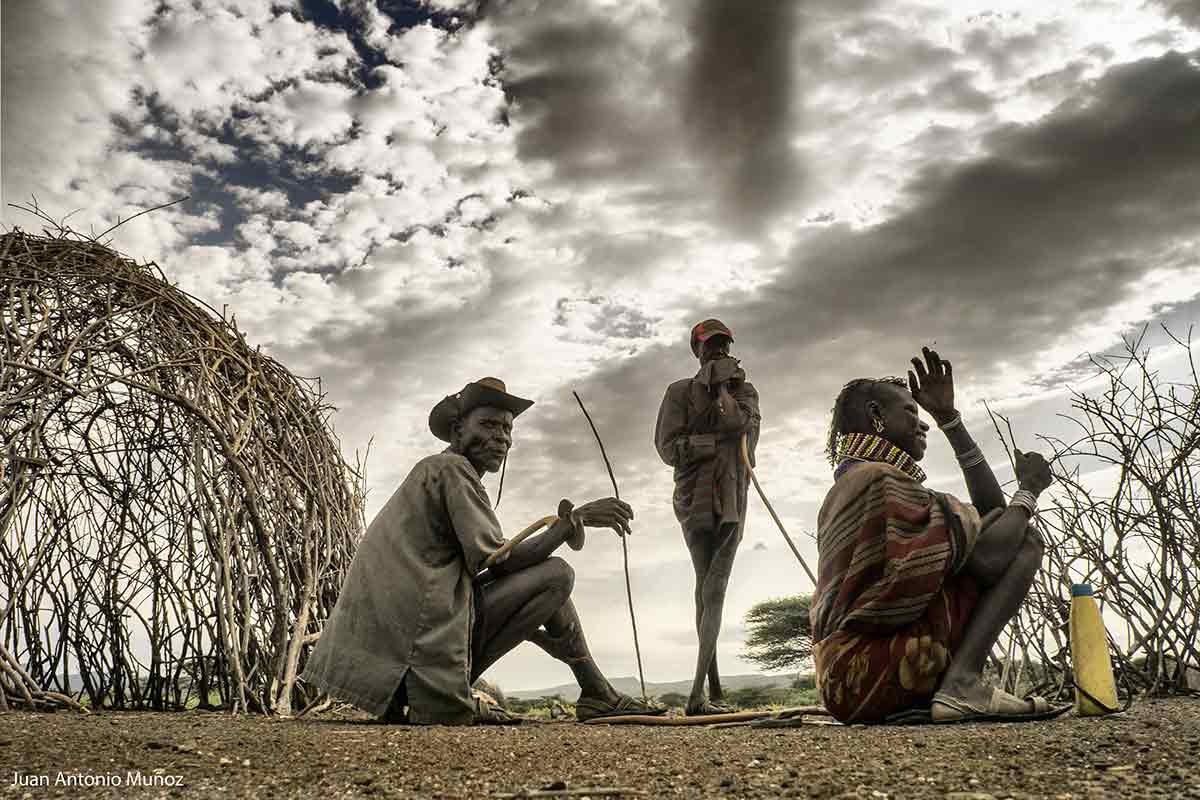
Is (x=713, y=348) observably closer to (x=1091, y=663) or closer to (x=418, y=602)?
(x=418, y=602)

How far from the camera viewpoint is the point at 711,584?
5.41 metres

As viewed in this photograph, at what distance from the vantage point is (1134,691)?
482 cm

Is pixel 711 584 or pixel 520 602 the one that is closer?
pixel 520 602

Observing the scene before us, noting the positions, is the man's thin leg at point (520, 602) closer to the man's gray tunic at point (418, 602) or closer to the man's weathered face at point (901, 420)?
the man's gray tunic at point (418, 602)

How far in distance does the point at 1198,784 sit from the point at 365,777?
217 centimetres

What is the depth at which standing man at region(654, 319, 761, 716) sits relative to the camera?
5430 mm

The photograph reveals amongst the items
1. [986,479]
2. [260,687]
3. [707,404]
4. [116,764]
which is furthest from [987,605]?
[260,687]

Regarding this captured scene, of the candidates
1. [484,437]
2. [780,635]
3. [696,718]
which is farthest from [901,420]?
[780,635]

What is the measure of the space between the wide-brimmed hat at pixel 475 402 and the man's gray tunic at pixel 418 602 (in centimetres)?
30

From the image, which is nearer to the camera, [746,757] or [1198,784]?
[1198,784]

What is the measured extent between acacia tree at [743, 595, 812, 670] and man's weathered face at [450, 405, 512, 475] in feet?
35.1

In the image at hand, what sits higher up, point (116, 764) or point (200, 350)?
point (200, 350)

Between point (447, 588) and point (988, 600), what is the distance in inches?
90.2

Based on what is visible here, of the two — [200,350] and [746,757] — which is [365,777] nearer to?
[746,757]
